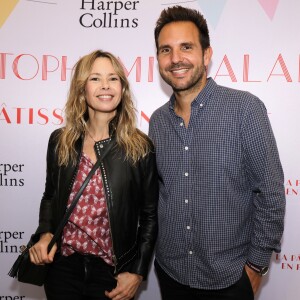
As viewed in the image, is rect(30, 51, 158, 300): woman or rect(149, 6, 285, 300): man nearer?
rect(149, 6, 285, 300): man

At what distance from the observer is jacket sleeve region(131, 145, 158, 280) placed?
174 cm

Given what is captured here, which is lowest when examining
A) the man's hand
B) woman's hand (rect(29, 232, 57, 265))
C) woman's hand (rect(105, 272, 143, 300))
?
woman's hand (rect(105, 272, 143, 300))

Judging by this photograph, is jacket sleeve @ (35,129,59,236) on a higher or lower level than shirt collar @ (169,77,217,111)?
lower

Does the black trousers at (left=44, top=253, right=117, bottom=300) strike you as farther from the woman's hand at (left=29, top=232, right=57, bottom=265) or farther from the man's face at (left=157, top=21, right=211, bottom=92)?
the man's face at (left=157, top=21, right=211, bottom=92)

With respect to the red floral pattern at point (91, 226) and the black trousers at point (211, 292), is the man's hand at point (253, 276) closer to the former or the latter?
the black trousers at point (211, 292)

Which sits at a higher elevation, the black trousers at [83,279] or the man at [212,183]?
the man at [212,183]

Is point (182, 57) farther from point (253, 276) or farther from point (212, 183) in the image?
point (253, 276)

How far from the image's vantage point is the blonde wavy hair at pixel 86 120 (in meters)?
1.74

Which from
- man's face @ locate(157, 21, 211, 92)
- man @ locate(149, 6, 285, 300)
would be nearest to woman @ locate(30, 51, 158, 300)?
man @ locate(149, 6, 285, 300)

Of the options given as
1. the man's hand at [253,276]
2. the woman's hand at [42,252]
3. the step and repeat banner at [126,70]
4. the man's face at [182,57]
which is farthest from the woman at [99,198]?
the step and repeat banner at [126,70]

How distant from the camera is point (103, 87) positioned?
1.74 m

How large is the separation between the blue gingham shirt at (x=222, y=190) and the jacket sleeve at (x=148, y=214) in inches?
3.8

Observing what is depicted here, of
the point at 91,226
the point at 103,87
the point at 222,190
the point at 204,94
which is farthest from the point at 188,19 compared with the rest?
the point at 91,226

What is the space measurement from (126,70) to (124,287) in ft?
4.59
